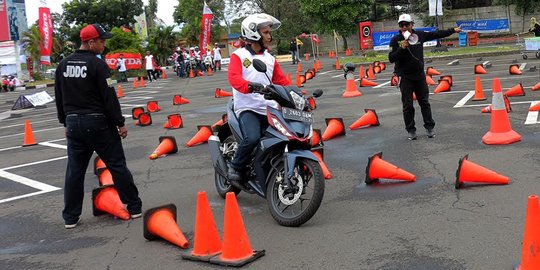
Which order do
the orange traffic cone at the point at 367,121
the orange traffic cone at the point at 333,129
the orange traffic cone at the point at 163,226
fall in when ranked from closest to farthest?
the orange traffic cone at the point at 163,226 → the orange traffic cone at the point at 333,129 → the orange traffic cone at the point at 367,121

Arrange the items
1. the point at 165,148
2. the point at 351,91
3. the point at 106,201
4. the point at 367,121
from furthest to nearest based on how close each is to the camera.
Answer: the point at 351,91 → the point at 367,121 → the point at 165,148 → the point at 106,201

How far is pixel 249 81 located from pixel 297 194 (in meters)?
1.18

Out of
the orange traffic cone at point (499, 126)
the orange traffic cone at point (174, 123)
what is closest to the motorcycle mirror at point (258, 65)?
the orange traffic cone at point (499, 126)

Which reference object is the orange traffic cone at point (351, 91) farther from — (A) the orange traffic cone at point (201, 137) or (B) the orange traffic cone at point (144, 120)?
(A) the orange traffic cone at point (201, 137)

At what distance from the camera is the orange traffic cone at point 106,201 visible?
6.37 metres

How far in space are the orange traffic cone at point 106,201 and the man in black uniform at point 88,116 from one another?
6.8 inches

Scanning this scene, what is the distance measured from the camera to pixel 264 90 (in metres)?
5.48


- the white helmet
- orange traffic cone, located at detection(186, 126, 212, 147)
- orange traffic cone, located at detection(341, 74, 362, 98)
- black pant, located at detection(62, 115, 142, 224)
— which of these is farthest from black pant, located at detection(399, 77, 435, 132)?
orange traffic cone, located at detection(341, 74, 362, 98)

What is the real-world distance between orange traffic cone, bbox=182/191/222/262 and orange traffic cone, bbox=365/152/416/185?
2560mm

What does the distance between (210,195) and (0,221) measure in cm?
228

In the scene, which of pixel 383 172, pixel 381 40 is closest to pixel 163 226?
pixel 383 172

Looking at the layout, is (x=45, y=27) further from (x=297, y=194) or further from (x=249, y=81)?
(x=297, y=194)

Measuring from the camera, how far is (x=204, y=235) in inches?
187

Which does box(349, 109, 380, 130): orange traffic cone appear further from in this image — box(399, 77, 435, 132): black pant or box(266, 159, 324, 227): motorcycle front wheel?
box(266, 159, 324, 227): motorcycle front wheel
